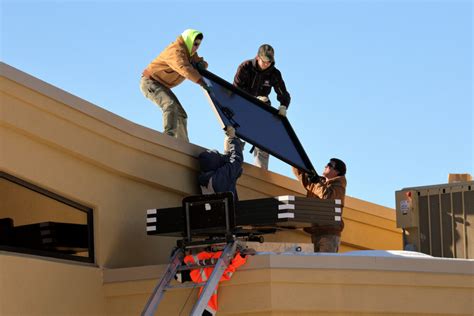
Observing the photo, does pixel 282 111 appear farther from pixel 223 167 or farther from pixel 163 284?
pixel 163 284

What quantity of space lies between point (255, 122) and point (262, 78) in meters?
→ 1.46

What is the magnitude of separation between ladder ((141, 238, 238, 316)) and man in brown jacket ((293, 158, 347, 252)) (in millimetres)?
2111

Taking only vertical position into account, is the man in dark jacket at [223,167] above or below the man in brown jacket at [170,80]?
below

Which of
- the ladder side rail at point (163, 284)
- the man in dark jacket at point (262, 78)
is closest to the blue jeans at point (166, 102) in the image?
the man in dark jacket at point (262, 78)

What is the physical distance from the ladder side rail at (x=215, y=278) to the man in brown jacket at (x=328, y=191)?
6.79ft

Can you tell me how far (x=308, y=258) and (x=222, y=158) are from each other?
2500 mm

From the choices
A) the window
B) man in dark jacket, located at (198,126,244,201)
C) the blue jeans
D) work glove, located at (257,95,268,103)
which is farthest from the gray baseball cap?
the window

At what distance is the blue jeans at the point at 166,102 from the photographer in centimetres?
1497

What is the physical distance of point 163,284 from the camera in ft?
40.0

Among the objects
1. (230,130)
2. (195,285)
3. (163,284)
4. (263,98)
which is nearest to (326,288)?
(195,285)

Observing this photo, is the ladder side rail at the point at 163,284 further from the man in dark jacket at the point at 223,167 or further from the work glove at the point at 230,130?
the work glove at the point at 230,130

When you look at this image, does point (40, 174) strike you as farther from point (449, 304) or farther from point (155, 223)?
point (449, 304)

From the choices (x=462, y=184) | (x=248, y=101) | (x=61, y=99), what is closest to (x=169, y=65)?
(x=248, y=101)

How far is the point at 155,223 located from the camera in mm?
13148
